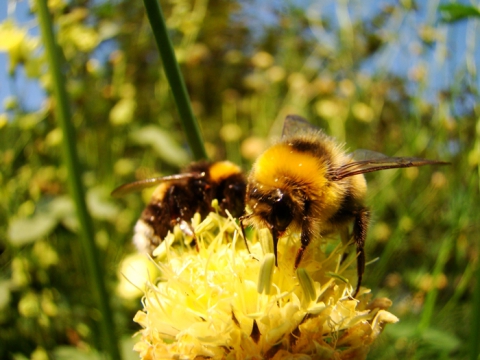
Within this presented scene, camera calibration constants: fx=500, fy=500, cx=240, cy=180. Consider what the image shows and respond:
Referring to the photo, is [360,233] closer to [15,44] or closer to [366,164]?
[366,164]

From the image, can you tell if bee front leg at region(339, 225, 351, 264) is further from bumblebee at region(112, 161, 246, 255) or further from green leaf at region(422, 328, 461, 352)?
green leaf at region(422, 328, 461, 352)

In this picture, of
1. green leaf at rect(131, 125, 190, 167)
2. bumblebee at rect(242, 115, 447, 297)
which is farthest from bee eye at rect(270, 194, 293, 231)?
green leaf at rect(131, 125, 190, 167)

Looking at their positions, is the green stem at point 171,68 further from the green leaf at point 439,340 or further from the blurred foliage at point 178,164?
the green leaf at point 439,340

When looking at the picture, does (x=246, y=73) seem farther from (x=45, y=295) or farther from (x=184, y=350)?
(x=184, y=350)

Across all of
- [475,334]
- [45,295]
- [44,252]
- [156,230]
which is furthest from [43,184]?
[475,334]

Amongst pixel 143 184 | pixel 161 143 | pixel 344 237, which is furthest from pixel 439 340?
pixel 161 143

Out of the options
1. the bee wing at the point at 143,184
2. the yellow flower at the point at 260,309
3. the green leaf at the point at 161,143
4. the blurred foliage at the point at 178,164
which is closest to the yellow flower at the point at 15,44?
the blurred foliage at the point at 178,164

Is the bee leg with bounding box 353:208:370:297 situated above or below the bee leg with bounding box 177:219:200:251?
below
